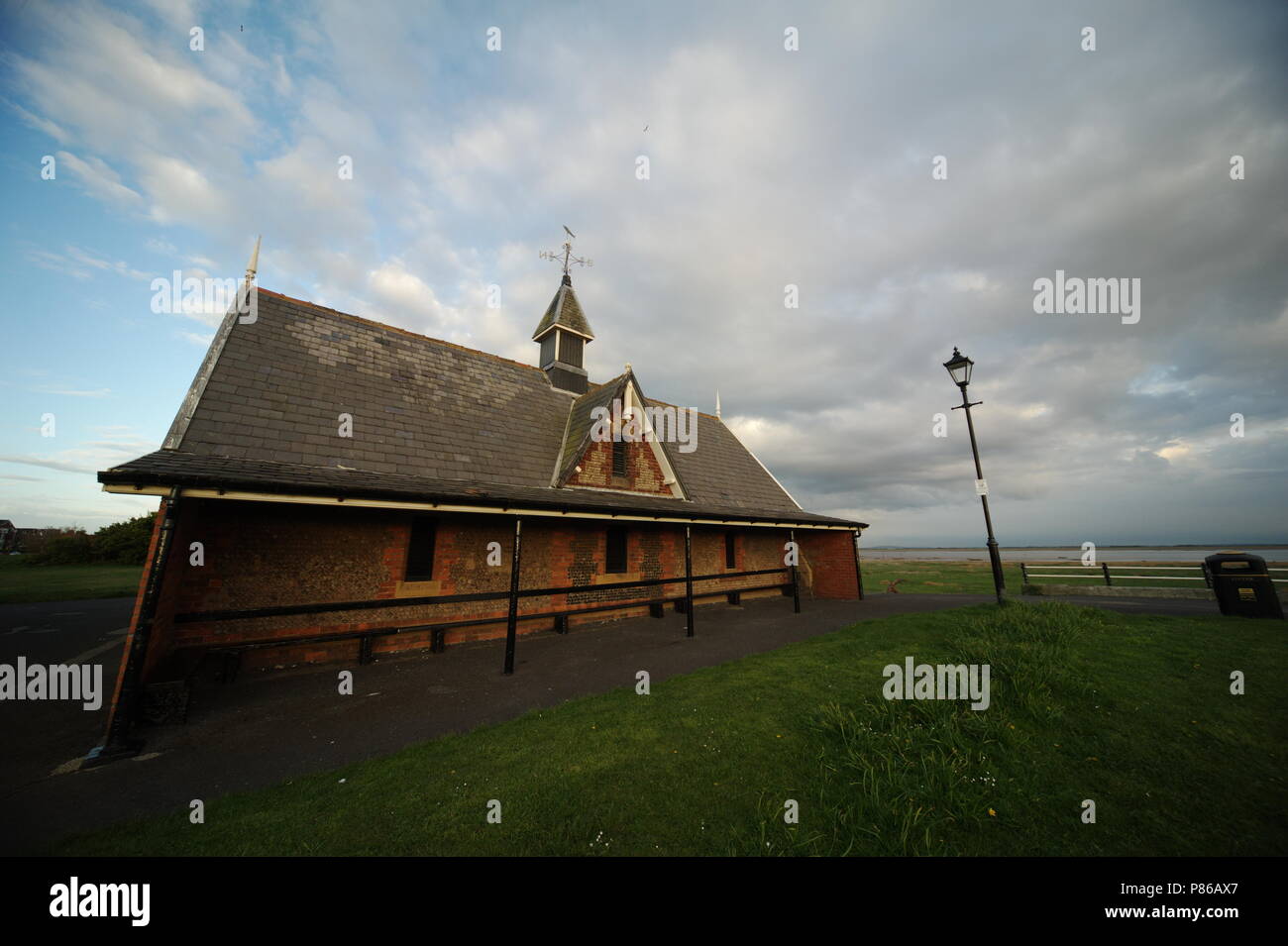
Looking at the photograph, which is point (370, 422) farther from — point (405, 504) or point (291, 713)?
point (291, 713)

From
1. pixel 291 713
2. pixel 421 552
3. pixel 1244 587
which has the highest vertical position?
pixel 421 552

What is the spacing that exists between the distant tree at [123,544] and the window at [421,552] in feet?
108

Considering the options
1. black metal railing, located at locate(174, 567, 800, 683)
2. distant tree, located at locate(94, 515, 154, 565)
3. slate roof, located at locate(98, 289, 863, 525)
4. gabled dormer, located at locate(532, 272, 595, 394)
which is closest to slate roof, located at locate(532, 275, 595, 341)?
gabled dormer, located at locate(532, 272, 595, 394)

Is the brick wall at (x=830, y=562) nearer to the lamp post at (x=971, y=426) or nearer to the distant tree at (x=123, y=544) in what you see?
the lamp post at (x=971, y=426)

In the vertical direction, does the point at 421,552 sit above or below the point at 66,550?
above

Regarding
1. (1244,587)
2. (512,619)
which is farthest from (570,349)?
(1244,587)

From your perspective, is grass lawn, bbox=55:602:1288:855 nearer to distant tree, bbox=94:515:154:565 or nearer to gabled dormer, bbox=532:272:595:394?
gabled dormer, bbox=532:272:595:394

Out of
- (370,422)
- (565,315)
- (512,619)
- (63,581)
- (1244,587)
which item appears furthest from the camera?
(63,581)

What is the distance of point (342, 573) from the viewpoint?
8.18m

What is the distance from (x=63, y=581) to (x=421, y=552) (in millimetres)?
24366
